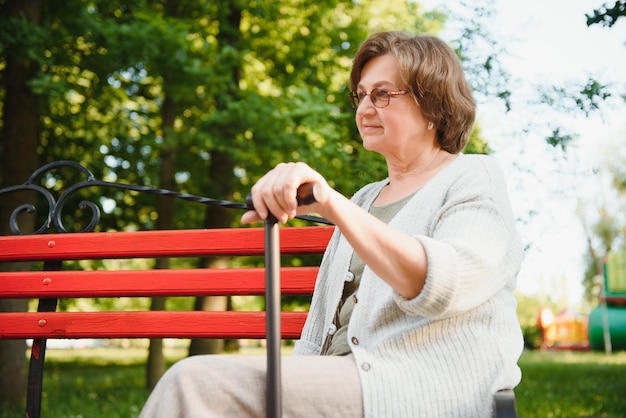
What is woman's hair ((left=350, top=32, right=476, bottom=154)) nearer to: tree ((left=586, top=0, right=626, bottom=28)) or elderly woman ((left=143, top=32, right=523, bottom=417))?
elderly woman ((left=143, top=32, right=523, bottom=417))

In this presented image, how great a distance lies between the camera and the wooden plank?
2.86 m

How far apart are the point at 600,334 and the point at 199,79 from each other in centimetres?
Answer: 1128

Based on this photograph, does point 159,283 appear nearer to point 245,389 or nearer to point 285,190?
point 245,389

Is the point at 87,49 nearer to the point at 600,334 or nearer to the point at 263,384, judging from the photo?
the point at 263,384

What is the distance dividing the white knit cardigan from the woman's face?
0.86ft

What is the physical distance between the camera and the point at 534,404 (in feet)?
20.6

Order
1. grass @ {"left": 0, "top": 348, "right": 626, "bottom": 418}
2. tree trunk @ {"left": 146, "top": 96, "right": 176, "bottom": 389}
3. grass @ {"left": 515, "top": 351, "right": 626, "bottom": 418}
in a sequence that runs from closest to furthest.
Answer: grass @ {"left": 515, "top": 351, "right": 626, "bottom": 418}, grass @ {"left": 0, "top": 348, "right": 626, "bottom": 418}, tree trunk @ {"left": 146, "top": 96, "right": 176, "bottom": 389}

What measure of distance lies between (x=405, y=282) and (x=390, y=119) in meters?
0.72

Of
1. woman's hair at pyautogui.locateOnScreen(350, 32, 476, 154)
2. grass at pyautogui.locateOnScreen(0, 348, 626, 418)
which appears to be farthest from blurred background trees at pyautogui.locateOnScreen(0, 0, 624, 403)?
woman's hair at pyautogui.locateOnScreen(350, 32, 476, 154)

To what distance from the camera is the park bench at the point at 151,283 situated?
2.87 metres

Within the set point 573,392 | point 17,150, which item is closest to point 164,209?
point 17,150

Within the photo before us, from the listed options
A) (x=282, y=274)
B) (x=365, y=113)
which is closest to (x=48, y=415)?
(x=282, y=274)

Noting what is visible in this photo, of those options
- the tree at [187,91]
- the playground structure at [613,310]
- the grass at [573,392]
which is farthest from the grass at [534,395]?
Answer: the playground structure at [613,310]

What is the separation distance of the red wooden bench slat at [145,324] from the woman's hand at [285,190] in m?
1.28
